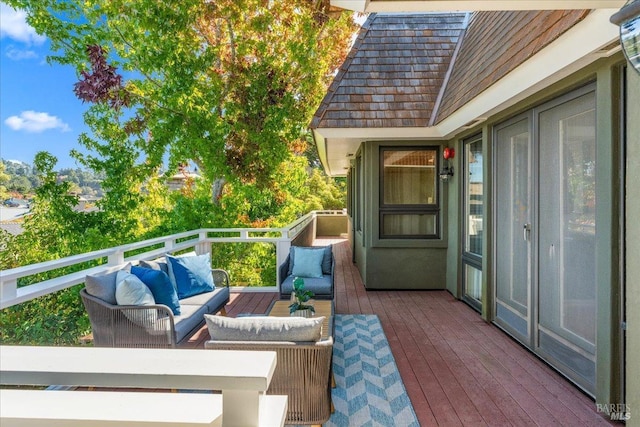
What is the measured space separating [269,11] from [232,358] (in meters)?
8.10

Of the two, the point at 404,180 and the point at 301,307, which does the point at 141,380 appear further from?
the point at 404,180

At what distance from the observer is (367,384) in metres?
3.04

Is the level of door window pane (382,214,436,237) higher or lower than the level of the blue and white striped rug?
higher

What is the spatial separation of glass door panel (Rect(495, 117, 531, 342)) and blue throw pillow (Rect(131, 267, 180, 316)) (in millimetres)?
3437

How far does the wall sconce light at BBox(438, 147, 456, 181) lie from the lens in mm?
5707

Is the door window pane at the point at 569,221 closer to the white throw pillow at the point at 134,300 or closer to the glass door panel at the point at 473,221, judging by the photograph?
the glass door panel at the point at 473,221

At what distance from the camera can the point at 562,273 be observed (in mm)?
3166

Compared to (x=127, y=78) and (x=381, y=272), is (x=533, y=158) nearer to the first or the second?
(x=381, y=272)

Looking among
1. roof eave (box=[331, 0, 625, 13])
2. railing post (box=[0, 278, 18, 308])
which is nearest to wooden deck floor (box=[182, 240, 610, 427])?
railing post (box=[0, 278, 18, 308])

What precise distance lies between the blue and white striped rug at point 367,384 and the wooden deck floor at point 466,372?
10 centimetres

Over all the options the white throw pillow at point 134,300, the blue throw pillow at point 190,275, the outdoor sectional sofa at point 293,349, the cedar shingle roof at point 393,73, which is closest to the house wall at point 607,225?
the outdoor sectional sofa at point 293,349

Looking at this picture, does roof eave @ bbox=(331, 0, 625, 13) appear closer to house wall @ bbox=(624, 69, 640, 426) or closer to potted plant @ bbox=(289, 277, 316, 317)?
house wall @ bbox=(624, 69, 640, 426)

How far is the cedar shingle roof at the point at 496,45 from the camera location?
285 centimetres

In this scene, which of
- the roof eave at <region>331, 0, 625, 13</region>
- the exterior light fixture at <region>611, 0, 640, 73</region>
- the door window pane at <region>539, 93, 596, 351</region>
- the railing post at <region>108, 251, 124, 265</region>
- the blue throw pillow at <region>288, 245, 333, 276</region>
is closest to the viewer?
the exterior light fixture at <region>611, 0, 640, 73</region>
